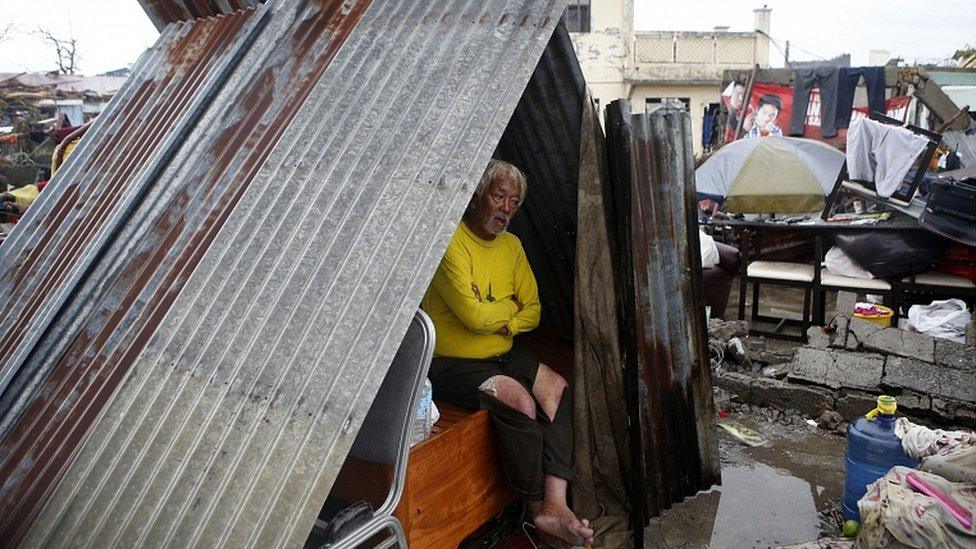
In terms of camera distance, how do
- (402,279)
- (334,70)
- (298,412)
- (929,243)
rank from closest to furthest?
(298,412) < (402,279) < (334,70) < (929,243)

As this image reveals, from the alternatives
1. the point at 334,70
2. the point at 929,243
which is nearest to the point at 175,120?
the point at 334,70

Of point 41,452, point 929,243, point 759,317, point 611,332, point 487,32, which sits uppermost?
point 929,243

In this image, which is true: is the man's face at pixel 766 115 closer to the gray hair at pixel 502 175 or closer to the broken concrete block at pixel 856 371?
the broken concrete block at pixel 856 371

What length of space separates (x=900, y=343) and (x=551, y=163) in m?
4.36

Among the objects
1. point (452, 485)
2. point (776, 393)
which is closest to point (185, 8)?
point (452, 485)

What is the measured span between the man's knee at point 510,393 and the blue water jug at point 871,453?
80.3 inches

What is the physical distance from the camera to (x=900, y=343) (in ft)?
20.3

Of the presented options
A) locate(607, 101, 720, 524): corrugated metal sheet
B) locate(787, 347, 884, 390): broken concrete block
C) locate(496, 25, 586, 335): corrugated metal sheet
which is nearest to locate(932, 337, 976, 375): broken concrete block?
locate(787, 347, 884, 390): broken concrete block

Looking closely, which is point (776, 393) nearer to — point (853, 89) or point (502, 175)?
point (502, 175)

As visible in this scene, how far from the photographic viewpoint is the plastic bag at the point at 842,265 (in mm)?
7867

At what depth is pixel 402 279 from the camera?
7.06ft

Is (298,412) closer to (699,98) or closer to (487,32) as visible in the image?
(487,32)

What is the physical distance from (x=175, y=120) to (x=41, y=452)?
1.66 m

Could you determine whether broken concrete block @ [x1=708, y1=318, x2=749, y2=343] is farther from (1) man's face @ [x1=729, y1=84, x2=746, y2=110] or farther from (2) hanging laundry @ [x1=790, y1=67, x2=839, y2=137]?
(1) man's face @ [x1=729, y1=84, x2=746, y2=110]
